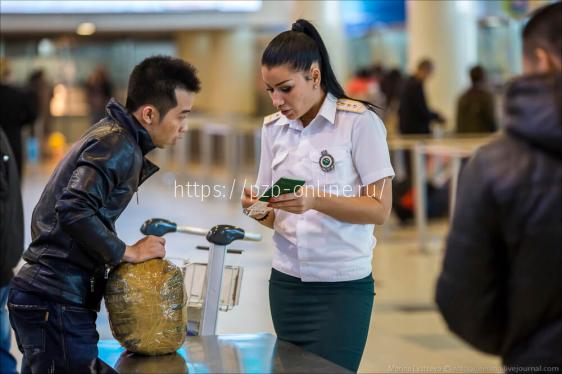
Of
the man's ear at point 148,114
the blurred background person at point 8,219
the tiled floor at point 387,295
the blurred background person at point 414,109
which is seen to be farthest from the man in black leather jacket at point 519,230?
the blurred background person at point 414,109

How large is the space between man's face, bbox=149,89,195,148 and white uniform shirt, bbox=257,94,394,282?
37cm

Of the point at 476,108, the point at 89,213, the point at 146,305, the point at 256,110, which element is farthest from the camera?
the point at 256,110

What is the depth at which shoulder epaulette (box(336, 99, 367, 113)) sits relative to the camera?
283 centimetres

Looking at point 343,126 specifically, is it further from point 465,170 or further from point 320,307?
point 465,170

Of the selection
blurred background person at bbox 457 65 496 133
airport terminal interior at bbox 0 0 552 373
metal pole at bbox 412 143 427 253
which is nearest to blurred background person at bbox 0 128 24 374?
airport terminal interior at bbox 0 0 552 373

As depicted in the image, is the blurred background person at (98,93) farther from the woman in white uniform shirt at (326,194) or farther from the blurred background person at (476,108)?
the woman in white uniform shirt at (326,194)

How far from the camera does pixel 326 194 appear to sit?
9.09 feet

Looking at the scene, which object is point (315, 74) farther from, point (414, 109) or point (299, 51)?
point (414, 109)

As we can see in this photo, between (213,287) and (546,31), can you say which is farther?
(213,287)

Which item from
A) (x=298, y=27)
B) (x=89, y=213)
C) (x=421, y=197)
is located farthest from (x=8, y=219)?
(x=421, y=197)

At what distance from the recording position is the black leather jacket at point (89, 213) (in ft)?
8.35

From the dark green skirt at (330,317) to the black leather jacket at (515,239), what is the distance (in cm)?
99

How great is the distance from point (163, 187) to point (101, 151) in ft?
38.5

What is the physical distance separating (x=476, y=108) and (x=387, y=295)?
450 cm
